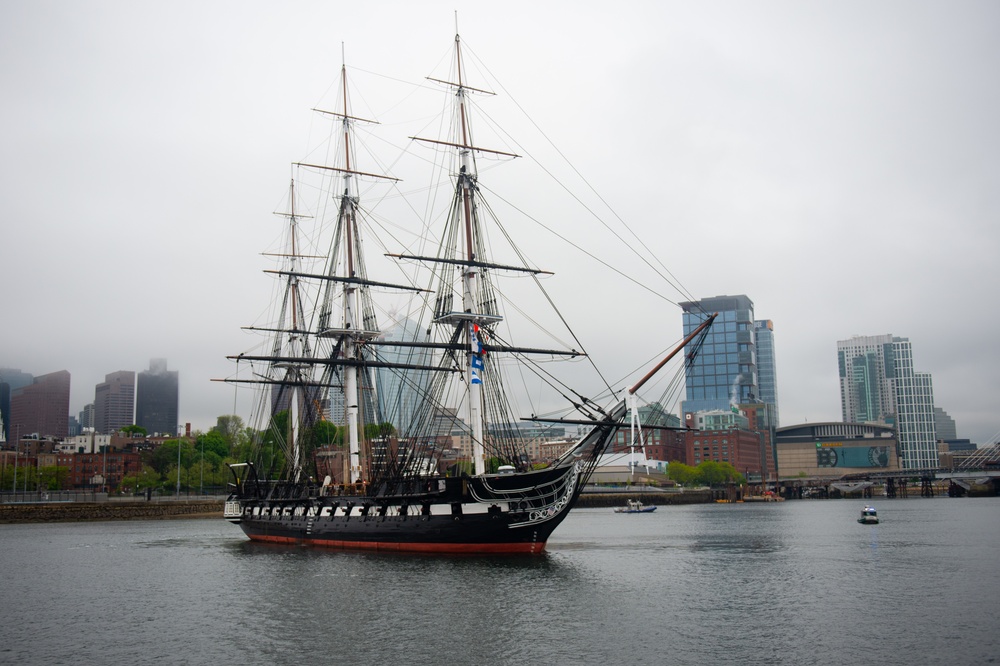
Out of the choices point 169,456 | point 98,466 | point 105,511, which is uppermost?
point 169,456

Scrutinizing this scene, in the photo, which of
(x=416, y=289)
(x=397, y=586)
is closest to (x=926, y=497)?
(x=416, y=289)

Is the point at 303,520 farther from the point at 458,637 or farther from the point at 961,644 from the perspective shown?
the point at 961,644

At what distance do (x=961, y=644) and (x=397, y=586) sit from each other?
77.1 ft

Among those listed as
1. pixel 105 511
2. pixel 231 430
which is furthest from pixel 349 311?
pixel 231 430

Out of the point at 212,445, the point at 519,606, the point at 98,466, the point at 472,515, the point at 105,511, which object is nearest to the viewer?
the point at 519,606

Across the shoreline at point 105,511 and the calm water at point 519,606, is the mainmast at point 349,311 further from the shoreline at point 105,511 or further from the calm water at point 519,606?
the shoreline at point 105,511

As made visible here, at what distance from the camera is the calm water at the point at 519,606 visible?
2858 cm

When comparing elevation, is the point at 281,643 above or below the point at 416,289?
below

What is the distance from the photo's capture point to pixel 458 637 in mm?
30578

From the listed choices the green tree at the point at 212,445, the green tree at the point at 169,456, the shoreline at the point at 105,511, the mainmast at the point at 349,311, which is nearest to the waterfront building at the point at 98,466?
the green tree at the point at 169,456

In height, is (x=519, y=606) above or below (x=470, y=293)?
below

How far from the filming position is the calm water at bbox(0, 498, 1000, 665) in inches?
1125

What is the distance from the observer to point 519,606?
35969mm

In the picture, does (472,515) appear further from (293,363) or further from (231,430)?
(231,430)
